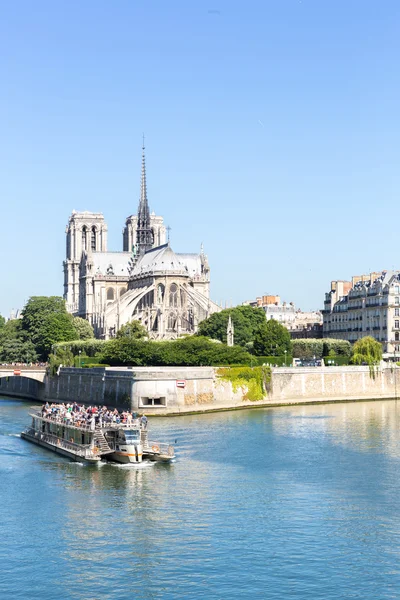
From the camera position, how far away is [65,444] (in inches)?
2068

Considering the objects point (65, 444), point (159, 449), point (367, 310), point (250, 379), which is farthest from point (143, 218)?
point (159, 449)

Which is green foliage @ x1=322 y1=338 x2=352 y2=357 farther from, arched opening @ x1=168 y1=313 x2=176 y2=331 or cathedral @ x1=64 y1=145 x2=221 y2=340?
arched opening @ x1=168 y1=313 x2=176 y2=331

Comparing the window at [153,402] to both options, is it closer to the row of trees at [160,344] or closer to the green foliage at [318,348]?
the row of trees at [160,344]

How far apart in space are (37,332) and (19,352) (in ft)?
9.25

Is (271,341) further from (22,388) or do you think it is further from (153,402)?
(153,402)

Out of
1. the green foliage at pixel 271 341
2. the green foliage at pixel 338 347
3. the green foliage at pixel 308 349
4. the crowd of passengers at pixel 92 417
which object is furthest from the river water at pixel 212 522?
the green foliage at pixel 308 349

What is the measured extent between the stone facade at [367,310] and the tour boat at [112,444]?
50223 mm

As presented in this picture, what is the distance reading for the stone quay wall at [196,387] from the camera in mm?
69312

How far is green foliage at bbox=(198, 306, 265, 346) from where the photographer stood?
4247 inches

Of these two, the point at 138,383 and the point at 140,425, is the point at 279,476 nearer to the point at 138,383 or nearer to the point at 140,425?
the point at 140,425

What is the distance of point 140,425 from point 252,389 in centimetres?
2790

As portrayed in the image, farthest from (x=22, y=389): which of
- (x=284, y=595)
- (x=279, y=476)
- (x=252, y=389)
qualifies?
(x=284, y=595)

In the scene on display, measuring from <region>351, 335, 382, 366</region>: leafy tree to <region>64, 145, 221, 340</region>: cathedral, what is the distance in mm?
34791

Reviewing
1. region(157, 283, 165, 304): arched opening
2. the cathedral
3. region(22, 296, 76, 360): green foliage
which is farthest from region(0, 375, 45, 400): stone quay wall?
region(157, 283, 165, 304): arched opening
